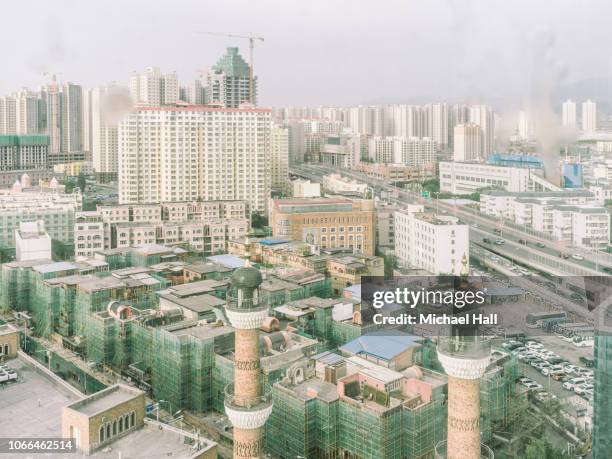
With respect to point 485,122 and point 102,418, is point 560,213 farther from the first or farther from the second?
point 102,418

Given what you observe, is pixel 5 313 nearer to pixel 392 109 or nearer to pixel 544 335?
pixel 544 335

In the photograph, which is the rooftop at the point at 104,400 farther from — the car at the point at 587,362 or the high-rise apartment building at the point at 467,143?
the high-rise apartment building at the point at 467,143

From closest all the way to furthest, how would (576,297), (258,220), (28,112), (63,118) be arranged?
(576,297) → (258,220) → (28,112) → (63,118)

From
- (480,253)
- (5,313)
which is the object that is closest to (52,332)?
(5,313)

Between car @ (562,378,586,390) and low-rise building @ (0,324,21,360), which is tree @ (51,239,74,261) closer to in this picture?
low-rise building @ (0,324,21,360)

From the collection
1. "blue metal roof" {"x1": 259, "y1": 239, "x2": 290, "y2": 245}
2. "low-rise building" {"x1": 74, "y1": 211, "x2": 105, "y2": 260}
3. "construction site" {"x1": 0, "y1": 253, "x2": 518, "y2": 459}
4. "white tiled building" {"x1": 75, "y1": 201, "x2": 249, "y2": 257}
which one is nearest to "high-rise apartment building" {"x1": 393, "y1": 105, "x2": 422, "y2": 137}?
"white tiled building" {"x1": 75, "y1": 201, "x2": 249, "y2": 257}

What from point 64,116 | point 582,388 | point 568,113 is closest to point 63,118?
point 64,116
